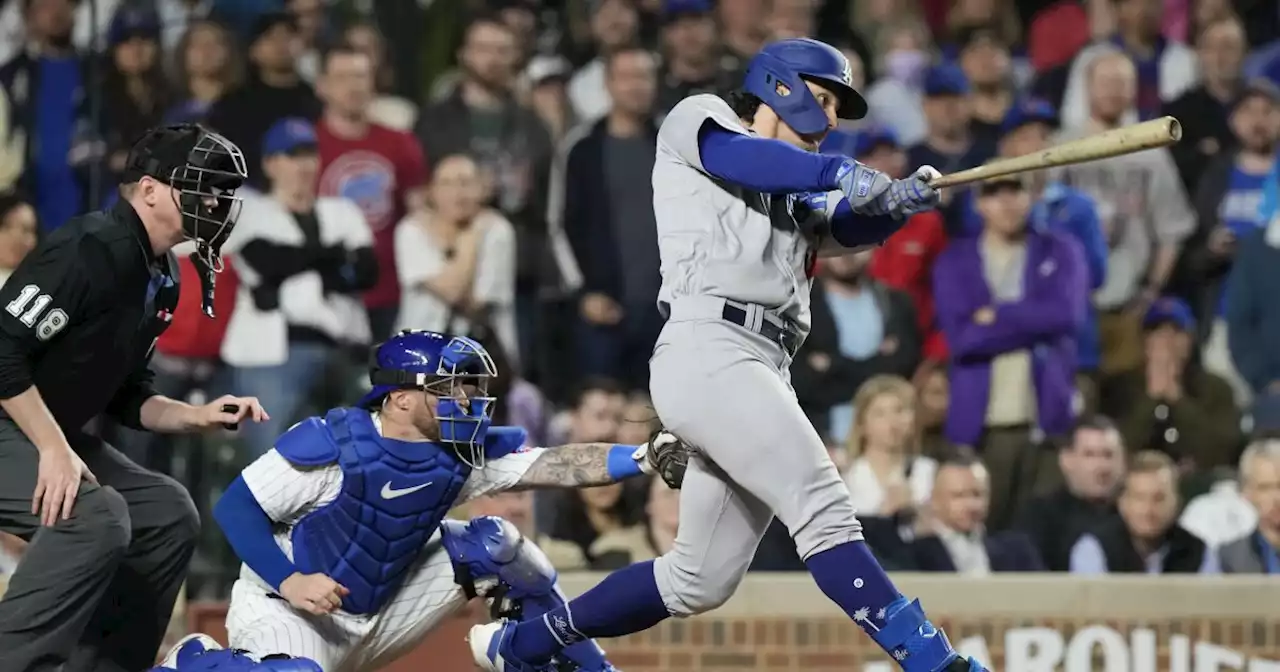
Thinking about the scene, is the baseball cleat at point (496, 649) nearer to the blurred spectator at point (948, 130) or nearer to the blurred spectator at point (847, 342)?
the blurred spectator at point (847, 342)

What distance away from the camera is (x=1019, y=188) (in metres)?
7.85

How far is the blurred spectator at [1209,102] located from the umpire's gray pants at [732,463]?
4131 millimetres

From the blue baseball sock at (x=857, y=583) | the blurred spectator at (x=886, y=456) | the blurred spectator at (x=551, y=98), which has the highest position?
the blurred spectator at (x=551, y=98)

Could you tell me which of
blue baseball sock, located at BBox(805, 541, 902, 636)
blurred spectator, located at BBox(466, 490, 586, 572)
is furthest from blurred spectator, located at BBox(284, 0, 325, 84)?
blue baseball sock, located at BBox(805, 541, 902, 636)

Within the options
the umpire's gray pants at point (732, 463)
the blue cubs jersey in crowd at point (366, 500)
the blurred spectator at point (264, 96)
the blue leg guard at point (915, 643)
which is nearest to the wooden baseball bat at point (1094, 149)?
the umpire's gray pants at point (732, 463)

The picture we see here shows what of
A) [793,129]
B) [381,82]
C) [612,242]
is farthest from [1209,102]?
[793,129]

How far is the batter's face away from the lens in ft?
16.0

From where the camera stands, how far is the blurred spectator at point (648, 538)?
700 cm

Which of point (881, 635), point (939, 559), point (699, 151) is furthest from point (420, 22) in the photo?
point (881, 635)

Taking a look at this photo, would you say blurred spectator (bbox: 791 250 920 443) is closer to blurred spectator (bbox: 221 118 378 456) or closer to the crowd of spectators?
the crowd of spectators

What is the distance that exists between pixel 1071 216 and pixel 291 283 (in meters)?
3.10

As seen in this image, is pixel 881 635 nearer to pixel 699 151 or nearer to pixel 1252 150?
pixel 699 151

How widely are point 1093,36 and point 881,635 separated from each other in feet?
16.0

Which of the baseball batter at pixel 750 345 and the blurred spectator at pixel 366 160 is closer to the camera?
the baseball batter at pixel 750 345
